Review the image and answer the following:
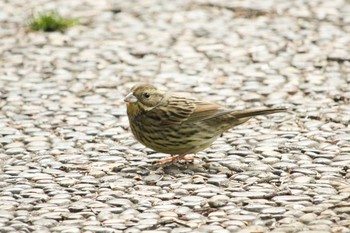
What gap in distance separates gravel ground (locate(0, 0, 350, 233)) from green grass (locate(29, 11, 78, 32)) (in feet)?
0.44

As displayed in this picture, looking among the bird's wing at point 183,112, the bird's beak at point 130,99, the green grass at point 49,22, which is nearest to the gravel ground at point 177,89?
the green grass at point 49,22

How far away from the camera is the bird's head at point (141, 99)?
342 inches

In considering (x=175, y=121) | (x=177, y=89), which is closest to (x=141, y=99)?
(x=175, y=121)

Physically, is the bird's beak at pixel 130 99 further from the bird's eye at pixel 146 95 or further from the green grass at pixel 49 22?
the green grass at pixel 49 22

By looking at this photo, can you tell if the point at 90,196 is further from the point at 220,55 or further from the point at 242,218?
the point at 220,55

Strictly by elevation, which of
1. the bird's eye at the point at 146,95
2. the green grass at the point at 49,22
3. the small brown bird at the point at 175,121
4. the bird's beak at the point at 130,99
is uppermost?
the green grass at the point at 49,22

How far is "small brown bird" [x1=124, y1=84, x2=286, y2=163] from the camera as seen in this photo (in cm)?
860

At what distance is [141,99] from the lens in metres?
8.71

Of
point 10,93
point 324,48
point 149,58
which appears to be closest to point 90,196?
point 10,93

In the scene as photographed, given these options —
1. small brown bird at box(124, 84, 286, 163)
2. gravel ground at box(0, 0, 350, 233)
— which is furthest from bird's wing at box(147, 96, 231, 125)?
gravel ground at box(0, 0, 350, 233)

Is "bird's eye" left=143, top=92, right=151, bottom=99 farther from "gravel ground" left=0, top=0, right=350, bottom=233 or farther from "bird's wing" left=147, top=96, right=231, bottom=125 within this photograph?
"gravel ground" left=0, top=0, right=350, bottom=233

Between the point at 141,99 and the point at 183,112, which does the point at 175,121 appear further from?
the point at 141,99

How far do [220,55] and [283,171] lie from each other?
3.85m

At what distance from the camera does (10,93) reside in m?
10.9
